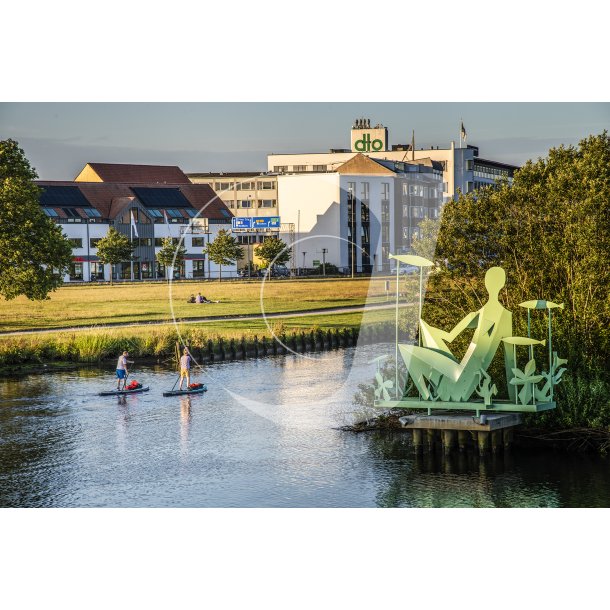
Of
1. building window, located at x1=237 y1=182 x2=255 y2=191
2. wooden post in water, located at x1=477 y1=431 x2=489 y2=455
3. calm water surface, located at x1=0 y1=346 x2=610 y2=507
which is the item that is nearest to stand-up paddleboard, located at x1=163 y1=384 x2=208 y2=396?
calm water surface, located at x1=0 y1=346 x2=610 y2=507

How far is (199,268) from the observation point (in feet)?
89.0

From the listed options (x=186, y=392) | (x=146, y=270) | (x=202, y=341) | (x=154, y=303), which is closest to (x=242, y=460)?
(x=186, y=392)

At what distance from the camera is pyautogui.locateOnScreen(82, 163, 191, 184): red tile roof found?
84.5 feet

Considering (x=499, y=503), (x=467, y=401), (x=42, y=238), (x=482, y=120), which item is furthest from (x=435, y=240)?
(x=42, y=238)

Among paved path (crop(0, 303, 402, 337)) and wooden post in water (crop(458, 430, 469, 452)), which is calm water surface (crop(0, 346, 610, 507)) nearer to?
wooden post in water (crop(458, 430, 469, 452))

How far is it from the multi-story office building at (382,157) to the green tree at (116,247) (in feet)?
15.4

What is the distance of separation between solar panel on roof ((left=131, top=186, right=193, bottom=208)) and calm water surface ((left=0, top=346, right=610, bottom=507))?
4.27m

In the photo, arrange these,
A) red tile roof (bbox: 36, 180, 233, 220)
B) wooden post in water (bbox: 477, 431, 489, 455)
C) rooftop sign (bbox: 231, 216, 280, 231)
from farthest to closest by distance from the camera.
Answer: red tile roof (bbox: 36, 180, 233, 220)
rooftop sign (bbox: 231, 216, 280, 231)
wooden post in water (bbox: 477, 431, 489, 455)

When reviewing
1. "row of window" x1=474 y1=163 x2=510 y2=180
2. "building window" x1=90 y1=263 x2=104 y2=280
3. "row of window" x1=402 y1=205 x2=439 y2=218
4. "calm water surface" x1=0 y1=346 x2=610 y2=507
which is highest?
"row of window" x1=474 y1=163 x2=510 y2=180

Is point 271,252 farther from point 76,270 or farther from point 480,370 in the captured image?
point 480,370

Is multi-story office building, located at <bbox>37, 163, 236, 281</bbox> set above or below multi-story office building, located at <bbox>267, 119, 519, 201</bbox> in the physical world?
below

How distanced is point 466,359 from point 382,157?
19.2 ft
